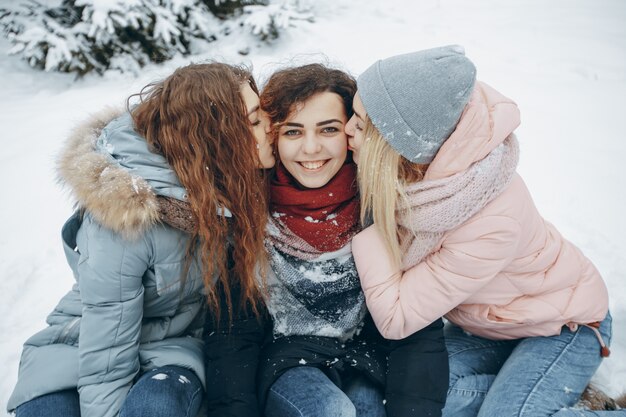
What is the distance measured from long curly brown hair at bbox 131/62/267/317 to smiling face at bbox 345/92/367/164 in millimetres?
449

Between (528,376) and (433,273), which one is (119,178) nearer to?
(433,273)

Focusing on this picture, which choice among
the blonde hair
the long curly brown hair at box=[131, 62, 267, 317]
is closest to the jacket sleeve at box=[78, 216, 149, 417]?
the long curly brown hair at box=[131, 62, 267, 317]

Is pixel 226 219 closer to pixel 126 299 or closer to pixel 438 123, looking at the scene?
pixel 126 299

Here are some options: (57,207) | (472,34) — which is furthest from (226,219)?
(472,34)

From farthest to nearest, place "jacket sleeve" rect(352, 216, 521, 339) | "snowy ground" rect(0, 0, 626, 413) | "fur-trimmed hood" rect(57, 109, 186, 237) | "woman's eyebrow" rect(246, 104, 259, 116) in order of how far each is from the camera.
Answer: "snowy ground" rect(0, 0, 626, 413), "woman's eyebrow" rect(246, 104, 259, 116), "jacket sleeve" rect(352, 216, 521, 339), "fur-trimmed hood" rect(57, 109, 186, 237)

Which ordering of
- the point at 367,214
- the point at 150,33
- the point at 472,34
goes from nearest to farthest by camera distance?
the point at 367,214
the point at 150,33
the point at 472,34

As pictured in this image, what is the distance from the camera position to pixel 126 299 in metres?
1.78

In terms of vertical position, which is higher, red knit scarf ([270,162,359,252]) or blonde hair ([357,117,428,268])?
blonde hair ([357,117,428,268])

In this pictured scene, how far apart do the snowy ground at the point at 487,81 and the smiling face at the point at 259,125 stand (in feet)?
1.90

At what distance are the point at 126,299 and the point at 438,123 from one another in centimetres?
146

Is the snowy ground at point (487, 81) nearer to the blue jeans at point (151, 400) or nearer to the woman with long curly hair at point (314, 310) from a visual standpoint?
the woman with long curly hair at point (314, 310)

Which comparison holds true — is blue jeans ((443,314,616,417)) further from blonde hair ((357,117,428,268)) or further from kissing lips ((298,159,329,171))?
kissing lips ((298,159,329,171))

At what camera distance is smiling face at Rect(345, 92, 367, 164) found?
6.13 ft

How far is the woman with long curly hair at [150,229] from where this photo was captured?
5.57 feet
